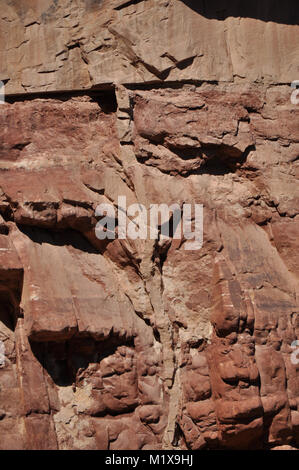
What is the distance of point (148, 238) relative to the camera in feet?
27.6

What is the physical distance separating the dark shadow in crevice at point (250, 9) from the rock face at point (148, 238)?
2 centimetres

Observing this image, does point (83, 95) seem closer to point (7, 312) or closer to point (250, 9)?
point (250, 9)

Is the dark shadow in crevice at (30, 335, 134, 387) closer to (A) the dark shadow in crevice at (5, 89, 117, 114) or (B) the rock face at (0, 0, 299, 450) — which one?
(B) the rock face at (0, 0, 299, 450)

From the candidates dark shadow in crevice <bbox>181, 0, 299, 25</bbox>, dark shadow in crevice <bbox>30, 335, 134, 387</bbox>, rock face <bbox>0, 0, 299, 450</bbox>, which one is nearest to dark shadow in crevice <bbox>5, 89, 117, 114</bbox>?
rock face <bbox>0, 0, 299, 450</bbox>

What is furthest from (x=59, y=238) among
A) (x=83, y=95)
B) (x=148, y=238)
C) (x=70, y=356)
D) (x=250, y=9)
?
(x=250, y=9)

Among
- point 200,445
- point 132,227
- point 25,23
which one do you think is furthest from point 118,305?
point 25,23

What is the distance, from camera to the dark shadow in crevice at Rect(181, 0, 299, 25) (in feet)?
29.8

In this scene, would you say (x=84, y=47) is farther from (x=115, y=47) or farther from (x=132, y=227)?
(x=132, y=227)

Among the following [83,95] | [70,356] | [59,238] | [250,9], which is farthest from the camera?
[250,9]

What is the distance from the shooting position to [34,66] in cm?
888

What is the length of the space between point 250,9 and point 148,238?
9.43 feet

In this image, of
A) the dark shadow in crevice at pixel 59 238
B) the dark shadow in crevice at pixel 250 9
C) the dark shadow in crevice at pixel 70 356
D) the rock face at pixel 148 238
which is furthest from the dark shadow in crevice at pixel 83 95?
the dark shadow in crevice at pixel 70 356

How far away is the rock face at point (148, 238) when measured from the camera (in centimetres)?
792

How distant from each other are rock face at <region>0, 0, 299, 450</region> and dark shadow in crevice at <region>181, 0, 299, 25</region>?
0.02 m
